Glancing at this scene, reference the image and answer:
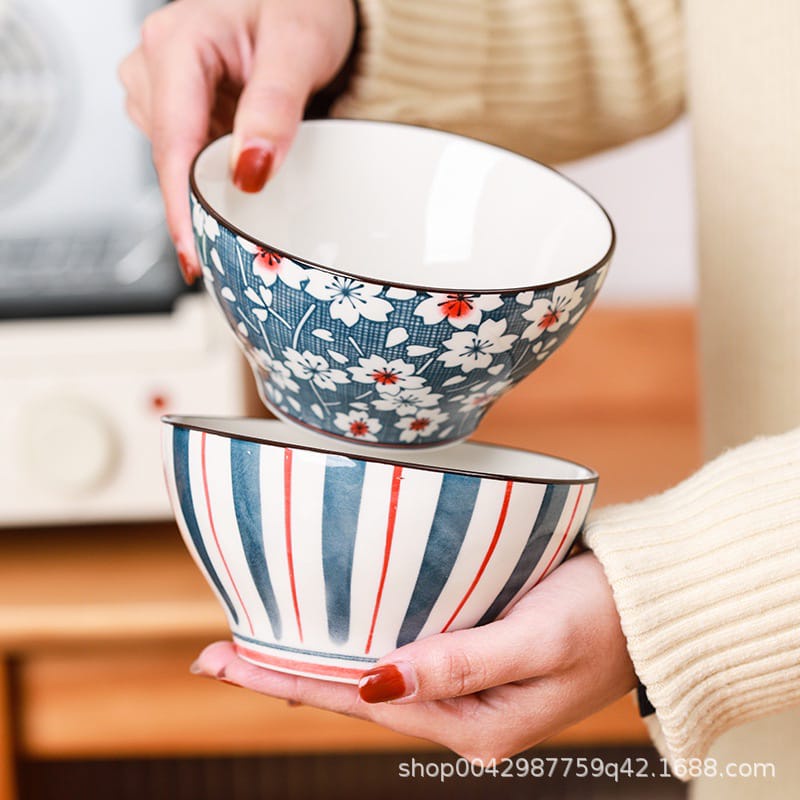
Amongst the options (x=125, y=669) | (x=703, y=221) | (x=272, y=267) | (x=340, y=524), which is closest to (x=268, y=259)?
(x=272, y=267)

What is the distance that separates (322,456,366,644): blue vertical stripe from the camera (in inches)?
15.0

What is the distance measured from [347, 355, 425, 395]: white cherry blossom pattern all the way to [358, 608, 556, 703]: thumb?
11 cm

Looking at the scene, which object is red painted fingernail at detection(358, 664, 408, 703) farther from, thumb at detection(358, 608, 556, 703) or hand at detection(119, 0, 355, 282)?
hand at detection(119, 0, 355, 282)

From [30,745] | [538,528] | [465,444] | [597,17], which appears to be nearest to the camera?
[538,528]

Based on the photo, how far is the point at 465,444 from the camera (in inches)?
21.0

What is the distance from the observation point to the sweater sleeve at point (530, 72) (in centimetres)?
61

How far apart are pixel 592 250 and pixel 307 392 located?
0.50 ft

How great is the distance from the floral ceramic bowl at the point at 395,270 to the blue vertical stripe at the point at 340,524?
4 cm

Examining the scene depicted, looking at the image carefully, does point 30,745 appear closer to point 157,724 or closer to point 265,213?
point 157,724

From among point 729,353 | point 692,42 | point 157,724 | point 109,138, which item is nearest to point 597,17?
point 692,42

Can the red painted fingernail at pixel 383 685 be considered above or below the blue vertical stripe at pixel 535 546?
below

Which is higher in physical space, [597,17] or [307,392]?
[597,17]

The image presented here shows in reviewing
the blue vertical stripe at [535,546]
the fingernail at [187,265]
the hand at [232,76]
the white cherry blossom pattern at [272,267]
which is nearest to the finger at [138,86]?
the hand at [232,76]

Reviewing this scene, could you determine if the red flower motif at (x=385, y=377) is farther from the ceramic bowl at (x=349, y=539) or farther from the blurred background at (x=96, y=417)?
the blurred background at (x=96, y=417)
